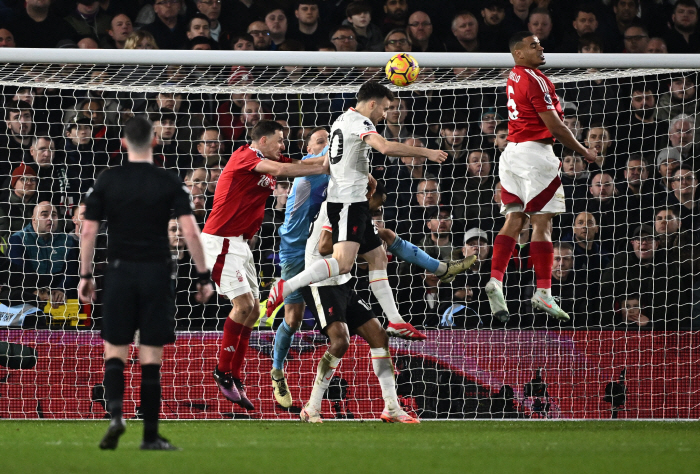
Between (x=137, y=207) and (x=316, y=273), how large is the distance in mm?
2598

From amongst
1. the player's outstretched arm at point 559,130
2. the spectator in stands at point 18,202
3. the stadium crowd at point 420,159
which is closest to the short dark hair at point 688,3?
the stadium crowd at point 420,159

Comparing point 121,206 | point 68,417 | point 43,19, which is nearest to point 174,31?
point 43,19

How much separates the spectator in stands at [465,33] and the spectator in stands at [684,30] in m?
2.44

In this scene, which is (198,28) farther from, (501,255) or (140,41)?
(501,255)

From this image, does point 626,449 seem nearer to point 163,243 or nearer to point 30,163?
point 163,243

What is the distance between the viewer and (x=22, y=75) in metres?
9.02

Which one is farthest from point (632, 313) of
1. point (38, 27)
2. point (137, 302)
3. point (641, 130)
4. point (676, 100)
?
point (38, 27)

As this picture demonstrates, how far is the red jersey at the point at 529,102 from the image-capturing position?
7.47m

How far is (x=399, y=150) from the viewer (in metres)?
7.32

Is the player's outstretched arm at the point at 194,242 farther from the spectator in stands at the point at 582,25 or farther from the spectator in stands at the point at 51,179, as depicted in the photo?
the spectator in stands at the point at 582,25

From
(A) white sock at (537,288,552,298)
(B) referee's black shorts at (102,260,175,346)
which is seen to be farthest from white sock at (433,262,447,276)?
(B) referee's black shorts at (102,260,175,346)

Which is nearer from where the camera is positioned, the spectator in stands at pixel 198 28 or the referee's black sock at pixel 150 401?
the referee's black sock at pixel 150 401

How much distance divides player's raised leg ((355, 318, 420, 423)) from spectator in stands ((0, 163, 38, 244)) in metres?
3.88

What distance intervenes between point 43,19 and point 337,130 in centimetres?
546
